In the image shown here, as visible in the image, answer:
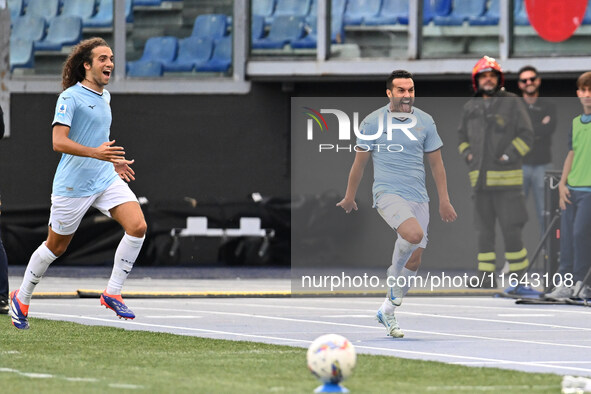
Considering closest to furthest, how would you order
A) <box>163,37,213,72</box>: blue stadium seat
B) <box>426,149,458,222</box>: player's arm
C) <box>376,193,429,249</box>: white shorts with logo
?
<box>376,193,429,249</box>: white shorts with logo → <box>426,149,458,222</box>: player's arm → <box>163,37,213,72</box>: blue stadium seat

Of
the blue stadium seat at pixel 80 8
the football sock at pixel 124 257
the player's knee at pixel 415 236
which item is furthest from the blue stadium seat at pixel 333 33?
the football sock at pixel 124 257

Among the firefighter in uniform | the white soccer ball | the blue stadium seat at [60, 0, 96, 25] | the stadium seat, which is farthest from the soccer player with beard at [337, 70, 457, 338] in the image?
the blue stadium seat at [60, 0, 96, 25]

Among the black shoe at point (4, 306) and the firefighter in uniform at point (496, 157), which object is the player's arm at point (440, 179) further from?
the firefighter in uniform at point (496, 157)

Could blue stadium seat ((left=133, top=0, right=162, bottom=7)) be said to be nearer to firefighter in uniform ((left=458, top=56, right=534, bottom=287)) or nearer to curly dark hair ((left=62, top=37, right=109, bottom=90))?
firefighter in uniform ((left=458, top=56, right=534, bottom=287))

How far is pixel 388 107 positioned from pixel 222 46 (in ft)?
38.1

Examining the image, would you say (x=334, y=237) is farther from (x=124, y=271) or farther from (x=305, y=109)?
(x=124, y=271)

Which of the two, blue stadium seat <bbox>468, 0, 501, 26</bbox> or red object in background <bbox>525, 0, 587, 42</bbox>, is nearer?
red object in background <bbox>525, 0, 587, 42</bbox>

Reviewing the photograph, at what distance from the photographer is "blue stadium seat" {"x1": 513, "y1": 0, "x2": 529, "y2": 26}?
2184cm

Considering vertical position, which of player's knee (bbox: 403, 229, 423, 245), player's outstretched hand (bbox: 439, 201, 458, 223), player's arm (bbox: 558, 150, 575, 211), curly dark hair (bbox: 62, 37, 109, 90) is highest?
curly dark hair (bbox: 62, 37, 109, 90)

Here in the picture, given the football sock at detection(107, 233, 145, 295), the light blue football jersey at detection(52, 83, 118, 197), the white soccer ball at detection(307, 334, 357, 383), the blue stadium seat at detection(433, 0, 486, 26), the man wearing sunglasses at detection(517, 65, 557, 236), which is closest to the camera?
the white soccer ball at detection(307, 334, 357, 383)

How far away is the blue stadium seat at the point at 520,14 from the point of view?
71.7ft

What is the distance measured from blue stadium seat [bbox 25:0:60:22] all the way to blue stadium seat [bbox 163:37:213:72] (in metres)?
2.00

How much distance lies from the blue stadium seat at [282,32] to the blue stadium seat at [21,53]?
12.0 ft

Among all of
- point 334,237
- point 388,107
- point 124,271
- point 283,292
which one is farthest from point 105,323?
point 334,237
